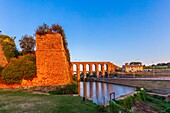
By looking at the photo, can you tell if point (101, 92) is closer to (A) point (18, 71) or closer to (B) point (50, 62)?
(B) point (50, 62)

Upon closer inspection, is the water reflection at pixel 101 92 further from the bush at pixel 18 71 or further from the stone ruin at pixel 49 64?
the bush at pixel 18 71

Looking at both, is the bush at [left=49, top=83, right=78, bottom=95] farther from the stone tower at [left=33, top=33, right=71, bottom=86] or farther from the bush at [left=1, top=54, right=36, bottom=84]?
the bush at [left=1, top=54, right=36, bottom=84]

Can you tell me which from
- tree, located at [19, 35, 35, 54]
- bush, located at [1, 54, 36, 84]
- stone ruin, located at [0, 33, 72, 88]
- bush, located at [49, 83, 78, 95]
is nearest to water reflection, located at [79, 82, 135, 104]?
bush, located at [49, 83, 78, 95]

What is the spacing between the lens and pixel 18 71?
15.7 meters

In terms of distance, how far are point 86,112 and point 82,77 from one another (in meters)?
58.7

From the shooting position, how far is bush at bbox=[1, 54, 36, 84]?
15.4 metres

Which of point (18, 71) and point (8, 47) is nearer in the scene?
point (18, 71)

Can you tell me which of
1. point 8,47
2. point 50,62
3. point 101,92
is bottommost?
point 101,92

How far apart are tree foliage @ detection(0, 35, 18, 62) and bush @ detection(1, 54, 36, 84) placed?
3.75 meters

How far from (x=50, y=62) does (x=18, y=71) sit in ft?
11.0

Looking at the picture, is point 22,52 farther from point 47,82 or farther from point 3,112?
point 3,112

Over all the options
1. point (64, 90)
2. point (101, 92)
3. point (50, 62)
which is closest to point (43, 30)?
point (50, 62)

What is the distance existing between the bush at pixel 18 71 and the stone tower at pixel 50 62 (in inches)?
28.2

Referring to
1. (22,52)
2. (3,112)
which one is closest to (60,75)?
(22,52)
